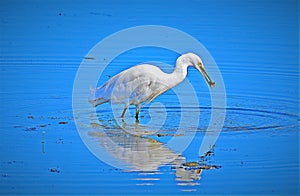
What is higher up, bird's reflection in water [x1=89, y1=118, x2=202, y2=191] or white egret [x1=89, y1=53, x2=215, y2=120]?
white egret [x1=89, y1=53, x2=215, y2=120]

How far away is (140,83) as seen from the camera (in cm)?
1245

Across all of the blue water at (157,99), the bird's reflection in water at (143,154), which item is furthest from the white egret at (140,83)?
the bird's reflection in water at (143,154)

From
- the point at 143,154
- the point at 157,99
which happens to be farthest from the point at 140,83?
the point at 143,154

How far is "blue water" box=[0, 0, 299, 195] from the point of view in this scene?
9.46m

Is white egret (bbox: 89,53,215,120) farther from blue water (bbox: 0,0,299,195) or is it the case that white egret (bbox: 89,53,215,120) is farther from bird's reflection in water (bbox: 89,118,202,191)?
bird's reflection in water (bbox: 89,118,202,191)

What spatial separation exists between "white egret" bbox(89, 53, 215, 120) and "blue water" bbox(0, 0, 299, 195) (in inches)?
13.5

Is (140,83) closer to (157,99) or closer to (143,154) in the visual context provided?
(157,99)

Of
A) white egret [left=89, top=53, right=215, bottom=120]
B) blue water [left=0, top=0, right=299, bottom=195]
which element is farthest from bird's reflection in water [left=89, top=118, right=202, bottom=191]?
white egret [left=89, top=53, right=215, bottom=120]

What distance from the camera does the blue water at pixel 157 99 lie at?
31.0ft

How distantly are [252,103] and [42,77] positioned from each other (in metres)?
4.28

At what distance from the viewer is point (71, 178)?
9.42 meters

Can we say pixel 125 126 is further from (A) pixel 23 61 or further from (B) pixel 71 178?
(A) pixel 23 61

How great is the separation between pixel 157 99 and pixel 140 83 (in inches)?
51.0

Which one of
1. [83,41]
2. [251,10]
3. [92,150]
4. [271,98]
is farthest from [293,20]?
[92,150]
